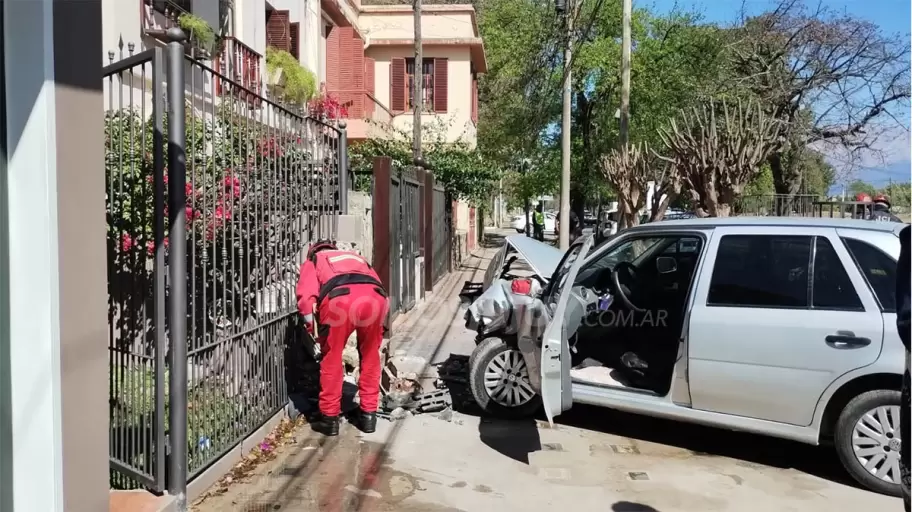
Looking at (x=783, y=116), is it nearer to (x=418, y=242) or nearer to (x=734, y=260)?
(x=418, y=242)

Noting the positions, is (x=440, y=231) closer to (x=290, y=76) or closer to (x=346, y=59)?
(x=290, y=76)

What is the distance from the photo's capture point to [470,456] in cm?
566

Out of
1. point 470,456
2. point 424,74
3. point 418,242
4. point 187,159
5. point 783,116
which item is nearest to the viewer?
point 187,159

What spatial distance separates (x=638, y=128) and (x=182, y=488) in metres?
22.8

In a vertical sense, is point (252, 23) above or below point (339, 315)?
above

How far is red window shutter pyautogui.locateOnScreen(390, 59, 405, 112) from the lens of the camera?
24609 mm

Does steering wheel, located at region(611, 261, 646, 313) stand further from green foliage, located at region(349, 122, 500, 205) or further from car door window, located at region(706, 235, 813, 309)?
green foliage, located at region(349, 122, 500, 205)

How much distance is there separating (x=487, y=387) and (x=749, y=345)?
7.13 ft

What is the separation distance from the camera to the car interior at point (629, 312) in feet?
20.4

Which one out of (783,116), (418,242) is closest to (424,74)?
(783,116)

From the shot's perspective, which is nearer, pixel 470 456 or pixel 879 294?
pixel 879 294

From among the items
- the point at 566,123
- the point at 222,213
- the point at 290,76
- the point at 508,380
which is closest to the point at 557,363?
the point at 508,380

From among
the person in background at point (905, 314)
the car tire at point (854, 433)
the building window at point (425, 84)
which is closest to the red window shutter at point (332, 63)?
the building window at point (425, 84)

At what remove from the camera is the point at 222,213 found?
4871 millimetres
